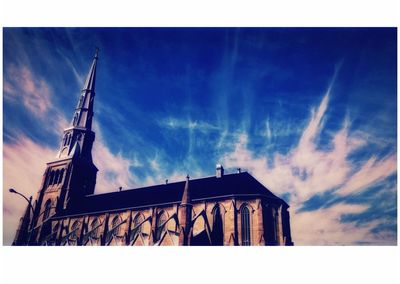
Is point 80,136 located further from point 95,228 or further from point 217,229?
point 217,229

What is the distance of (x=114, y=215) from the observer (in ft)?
78.8

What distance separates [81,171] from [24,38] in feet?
48.9

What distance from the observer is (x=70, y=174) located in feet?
92.8

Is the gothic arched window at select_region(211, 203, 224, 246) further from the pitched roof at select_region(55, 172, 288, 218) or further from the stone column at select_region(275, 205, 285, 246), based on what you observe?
the stone column at select_region(275, 205, 285, 246)

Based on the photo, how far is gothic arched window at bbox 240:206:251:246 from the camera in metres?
18.8

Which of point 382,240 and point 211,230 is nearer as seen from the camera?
point 382,240

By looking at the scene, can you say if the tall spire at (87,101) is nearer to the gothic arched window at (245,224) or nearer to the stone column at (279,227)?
the gothic arched window at (245,224)

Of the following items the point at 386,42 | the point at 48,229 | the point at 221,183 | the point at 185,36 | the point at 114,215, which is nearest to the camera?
the point at 386,42

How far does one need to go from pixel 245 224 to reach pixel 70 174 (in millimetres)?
17393

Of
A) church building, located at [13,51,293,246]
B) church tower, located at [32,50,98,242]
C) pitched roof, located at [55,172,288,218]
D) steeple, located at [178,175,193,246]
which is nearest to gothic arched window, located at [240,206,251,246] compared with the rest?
church building, located at [13,51,293,246]

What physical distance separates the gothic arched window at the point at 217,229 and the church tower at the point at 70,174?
1363 cm

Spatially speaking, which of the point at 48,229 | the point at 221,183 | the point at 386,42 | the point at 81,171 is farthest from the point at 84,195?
the point at 386,42

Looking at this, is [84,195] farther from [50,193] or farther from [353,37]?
[353,37]

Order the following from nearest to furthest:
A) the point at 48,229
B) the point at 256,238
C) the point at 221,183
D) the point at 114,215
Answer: the point at 256,238
the point at 221,183
the point at 114,215
the point at 48,229
